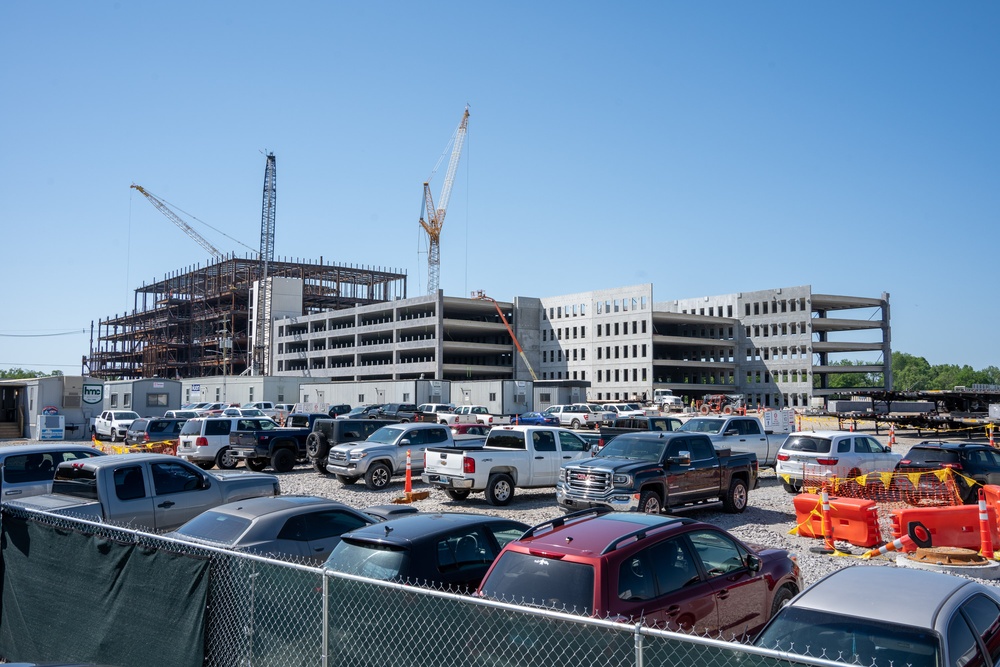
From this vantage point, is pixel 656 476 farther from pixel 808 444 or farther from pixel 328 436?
pixel 328 436

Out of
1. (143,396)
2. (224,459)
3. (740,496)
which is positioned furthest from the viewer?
(143,396)

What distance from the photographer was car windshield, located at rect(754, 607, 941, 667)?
4.65m

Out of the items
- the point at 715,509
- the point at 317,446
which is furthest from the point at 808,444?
the point at 317,446

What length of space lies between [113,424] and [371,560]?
38371mm

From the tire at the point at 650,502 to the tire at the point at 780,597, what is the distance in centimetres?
703

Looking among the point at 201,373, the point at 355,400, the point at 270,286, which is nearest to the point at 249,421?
the point at 355,400

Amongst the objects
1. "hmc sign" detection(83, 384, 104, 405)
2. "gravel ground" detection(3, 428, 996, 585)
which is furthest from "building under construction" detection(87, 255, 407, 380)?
"gravel ground" detection(3, 428, 996, 585)

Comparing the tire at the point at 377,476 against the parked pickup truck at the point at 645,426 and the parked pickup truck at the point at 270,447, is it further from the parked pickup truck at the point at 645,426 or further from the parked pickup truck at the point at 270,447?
the parked pickup truck at the point at 645,426

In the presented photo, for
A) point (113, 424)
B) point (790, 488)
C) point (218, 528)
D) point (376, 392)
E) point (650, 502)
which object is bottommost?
point (790, 488)

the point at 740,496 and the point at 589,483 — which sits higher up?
the point at 589,483

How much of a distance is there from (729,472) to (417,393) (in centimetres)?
5725

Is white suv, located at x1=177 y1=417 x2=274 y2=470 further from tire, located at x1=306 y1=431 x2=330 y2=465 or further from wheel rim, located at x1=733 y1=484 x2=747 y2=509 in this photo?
wheel rim, located at x1=733 y1=484 x2=747 y2=509

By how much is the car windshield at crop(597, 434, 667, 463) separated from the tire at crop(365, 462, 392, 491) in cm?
731

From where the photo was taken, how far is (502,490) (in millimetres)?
18969
